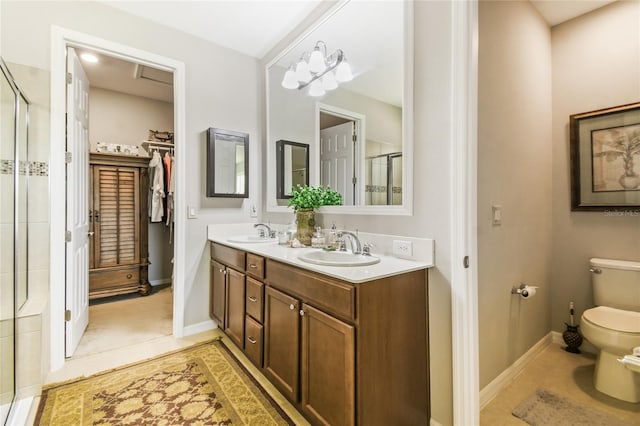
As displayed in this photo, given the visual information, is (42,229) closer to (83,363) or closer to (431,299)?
(83,363)

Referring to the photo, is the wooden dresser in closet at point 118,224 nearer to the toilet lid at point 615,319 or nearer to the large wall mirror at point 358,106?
the large wall mirror at point 358,106

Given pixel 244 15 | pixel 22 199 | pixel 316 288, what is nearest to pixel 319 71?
pixel 244 15

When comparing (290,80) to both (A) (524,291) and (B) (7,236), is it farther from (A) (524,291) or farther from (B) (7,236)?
(A) (524,291)

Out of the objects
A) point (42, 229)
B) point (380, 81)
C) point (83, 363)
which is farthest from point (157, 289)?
point (380, 81)

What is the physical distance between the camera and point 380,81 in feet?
5.99

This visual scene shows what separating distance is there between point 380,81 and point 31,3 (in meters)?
2.41

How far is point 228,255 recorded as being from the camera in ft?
7.55

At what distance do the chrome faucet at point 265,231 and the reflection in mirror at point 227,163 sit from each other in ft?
1.11

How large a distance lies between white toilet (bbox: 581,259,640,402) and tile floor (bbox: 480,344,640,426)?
9cm

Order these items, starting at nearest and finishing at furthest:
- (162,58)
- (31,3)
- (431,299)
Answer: (431,299) < (31,3) < (162,58)

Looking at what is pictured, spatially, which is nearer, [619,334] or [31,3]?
[619,334]

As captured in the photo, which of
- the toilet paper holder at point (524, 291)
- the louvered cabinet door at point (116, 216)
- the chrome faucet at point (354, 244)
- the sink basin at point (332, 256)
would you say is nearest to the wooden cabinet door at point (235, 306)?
the sink basin at point (332, 256)

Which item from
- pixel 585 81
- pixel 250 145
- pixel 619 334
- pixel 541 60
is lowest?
pixel 619 334

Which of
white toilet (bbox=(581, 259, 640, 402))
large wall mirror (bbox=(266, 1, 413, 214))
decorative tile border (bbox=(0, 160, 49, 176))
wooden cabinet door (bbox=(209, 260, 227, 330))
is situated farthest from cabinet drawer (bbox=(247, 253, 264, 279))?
white toilet (bbox=(581, 259, 640, 402))
